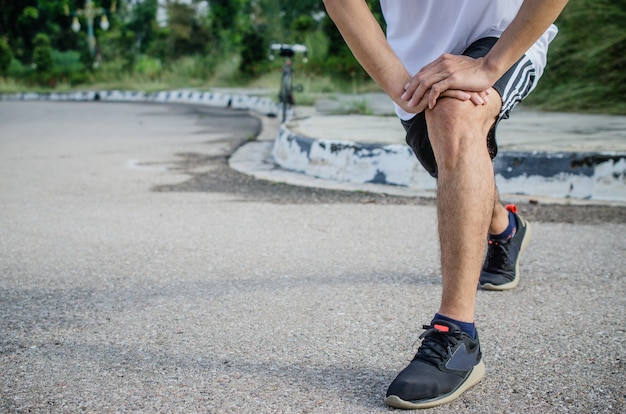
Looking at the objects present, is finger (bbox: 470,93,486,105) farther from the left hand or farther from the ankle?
the ankle

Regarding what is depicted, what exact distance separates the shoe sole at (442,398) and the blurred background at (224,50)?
567 centimetres

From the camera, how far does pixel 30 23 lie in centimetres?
3809

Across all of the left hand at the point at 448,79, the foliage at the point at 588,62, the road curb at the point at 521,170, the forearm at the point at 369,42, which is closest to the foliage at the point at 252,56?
the foliage at the point at 588,62

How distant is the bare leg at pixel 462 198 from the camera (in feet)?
6.31

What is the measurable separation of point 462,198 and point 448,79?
304 millimetres

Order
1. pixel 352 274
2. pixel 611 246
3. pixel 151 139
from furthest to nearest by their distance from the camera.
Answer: pixel 151 139, pixel 611 246, pixel 352 274

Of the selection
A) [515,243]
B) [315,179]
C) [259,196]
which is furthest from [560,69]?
[515,243]

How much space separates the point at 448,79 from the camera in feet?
6.36

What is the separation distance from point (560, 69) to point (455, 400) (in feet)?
23.6

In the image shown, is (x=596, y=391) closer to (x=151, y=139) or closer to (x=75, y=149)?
(x=75, y=149)

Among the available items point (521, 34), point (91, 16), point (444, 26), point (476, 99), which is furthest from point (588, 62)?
point (91, 16)

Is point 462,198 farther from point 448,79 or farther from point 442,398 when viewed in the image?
point 442,398

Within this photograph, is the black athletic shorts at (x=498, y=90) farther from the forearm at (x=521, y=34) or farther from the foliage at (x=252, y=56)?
the foliage at (x=252, y=56)

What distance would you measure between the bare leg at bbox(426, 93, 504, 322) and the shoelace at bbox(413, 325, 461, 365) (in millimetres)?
52
